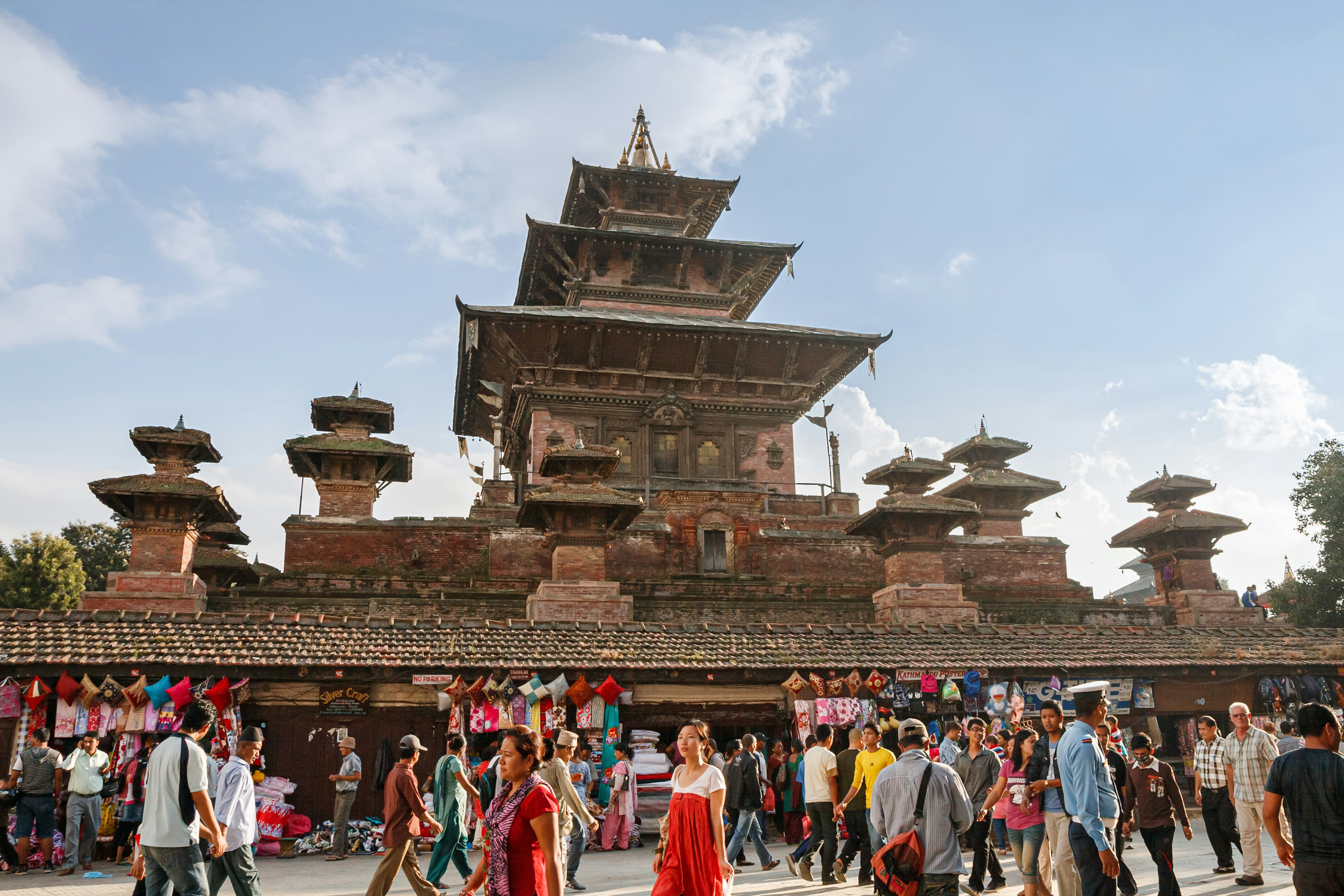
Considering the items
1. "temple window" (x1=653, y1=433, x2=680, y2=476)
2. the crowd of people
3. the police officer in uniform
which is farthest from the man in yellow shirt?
"temple window" (x1=653, y1=433, x2=680, y2=476)

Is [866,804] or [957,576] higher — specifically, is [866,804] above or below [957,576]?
below

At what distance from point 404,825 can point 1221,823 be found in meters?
8.21

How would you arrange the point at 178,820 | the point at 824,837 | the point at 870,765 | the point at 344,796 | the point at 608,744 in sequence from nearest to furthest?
the point at 178,820, the point at 870,765, the point at 824,837, the point at 344,796, the point at 608,744

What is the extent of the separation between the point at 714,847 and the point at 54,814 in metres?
9.12

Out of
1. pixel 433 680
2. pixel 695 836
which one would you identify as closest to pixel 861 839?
pixel 695 836

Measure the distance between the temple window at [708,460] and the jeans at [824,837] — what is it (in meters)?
16.9

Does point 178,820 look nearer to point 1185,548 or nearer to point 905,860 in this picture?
point 905,860

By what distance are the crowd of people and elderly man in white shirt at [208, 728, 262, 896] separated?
1cm

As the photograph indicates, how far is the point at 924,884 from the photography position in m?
6.44

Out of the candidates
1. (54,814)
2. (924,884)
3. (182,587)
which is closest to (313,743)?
(54,814)

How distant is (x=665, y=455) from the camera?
27109 millimetres

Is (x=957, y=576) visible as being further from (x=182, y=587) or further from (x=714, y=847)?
(x=714, y=847)

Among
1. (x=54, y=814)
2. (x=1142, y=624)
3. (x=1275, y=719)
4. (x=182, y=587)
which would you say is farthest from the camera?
(x=1142, y=624)

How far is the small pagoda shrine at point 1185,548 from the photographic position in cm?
2286
